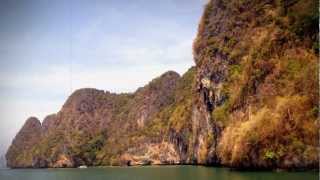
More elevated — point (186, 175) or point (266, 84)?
point (266, 84)

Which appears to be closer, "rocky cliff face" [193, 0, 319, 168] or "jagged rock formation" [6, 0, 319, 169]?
"rocky cliff face" [193, 0, 319, 168]

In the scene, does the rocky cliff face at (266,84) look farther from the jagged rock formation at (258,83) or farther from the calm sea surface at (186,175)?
the calm sea surface at (186,175)

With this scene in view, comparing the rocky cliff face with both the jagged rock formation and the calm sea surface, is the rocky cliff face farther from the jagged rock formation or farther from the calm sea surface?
the calm sea surface

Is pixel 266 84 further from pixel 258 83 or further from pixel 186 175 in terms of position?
pixel 186 175

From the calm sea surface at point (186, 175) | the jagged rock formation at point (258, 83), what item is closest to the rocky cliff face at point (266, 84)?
the jagged rock formation at point (258, 83)

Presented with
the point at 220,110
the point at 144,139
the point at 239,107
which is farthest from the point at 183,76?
the point at 239,107

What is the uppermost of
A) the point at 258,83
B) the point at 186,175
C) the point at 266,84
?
the point at 258,83

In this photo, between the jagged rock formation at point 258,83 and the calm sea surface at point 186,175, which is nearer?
the calm sea surface at point 186,175

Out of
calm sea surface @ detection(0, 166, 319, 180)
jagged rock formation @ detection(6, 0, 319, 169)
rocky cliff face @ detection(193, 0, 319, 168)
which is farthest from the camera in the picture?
jagged rock formation @ detection(6, 0, 319, 169)

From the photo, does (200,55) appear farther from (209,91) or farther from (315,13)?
(315,13)

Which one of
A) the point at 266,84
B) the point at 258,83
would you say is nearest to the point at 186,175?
the point at 266,84

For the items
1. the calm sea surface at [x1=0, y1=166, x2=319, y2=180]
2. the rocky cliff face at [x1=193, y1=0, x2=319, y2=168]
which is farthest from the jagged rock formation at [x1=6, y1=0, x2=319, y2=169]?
the calm sea surface at [x1=0, y1=166, x2=319, y2=180]

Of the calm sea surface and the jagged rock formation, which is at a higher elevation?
the jagged rock formation

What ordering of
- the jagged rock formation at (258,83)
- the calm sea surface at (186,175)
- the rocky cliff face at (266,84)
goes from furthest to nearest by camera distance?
the jagged rock formation at (258,83) → the rocky cliff face at (266,84) → the calm sea surface at (186,175)
